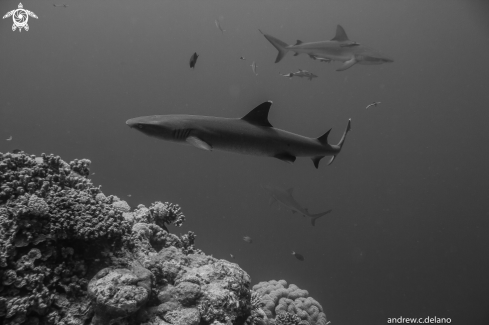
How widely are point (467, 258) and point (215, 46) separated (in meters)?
91.5

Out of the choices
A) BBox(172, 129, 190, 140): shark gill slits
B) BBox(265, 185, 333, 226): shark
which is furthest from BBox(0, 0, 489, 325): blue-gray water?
BBox(172, 129, 190, 140): shark gill slits

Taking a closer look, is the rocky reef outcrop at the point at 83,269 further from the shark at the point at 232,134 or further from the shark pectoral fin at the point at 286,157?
the shark pectoral fin at the point at 286,157

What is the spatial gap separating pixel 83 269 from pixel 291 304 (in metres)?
6.14

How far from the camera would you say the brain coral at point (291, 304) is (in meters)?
7.30

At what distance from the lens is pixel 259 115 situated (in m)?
4.04

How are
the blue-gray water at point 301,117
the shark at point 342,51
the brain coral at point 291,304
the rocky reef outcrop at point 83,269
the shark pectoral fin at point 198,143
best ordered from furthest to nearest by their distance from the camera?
the blue-gray water at point 301,117
the shark at point 342,51
the brain coral at point 291,304
the shark pectoral fin at point 198,143
the rocky reef outcrop at point 83,269

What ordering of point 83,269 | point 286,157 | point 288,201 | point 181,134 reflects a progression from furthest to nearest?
point 288,201 < point 286,157 < point 181,134 < point 83,269

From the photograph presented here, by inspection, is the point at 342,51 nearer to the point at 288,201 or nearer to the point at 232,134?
the point at 232,134

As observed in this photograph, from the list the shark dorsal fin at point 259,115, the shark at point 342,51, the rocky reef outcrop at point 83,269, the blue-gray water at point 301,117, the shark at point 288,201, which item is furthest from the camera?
the blue-gray water at point 301,117

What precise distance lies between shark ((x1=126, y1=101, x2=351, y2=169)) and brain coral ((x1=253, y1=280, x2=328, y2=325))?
15.9 feet

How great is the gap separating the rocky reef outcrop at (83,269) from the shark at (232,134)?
125 cm

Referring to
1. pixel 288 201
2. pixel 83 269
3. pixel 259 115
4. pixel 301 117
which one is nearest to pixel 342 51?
pixel 259 115

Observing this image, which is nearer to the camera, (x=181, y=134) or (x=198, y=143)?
(x=198, y=143)

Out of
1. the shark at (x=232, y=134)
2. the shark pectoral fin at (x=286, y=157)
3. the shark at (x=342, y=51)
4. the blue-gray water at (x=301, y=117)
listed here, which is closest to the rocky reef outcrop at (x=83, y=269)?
the shark at (x=232, y=134)
